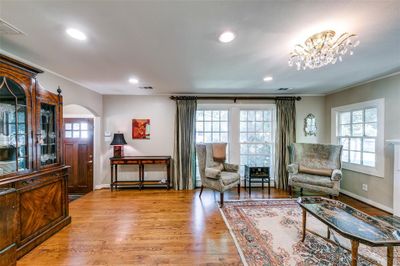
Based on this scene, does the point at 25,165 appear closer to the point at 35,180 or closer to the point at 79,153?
the point at 35,180

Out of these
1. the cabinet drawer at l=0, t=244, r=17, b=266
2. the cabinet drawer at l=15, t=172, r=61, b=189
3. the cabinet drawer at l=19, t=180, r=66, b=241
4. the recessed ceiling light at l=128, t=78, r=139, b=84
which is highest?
the recessed ceiling light at l=128, t=78, r=139, b=84

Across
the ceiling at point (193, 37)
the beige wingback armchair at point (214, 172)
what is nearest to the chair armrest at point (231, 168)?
the beige wingback armchair at point (214, 172)

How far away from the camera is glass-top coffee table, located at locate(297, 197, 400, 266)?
5.16 ft

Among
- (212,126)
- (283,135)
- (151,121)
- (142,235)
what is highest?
(151,121)

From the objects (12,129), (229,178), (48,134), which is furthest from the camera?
(229,178)

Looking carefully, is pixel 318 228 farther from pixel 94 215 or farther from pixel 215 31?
pixel 94 215

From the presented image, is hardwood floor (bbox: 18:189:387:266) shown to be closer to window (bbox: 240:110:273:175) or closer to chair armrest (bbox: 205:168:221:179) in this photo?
chair armrest (bbox: 205:168:221:179)

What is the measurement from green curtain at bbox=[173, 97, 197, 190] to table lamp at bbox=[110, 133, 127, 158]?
132cm

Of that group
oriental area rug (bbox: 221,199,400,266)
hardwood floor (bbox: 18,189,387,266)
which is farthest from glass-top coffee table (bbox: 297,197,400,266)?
hardwood floor (bbox: 18,189,387,266)

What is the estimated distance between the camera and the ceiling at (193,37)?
1.45 metres

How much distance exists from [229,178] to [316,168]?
1.89 metres

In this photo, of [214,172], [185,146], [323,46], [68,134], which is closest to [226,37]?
[323,46]

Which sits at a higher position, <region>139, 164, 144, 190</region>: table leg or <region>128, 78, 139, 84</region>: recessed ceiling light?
<region>128, 78, 139, 84</region>: recessed ceiling light

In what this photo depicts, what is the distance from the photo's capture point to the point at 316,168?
3855 mm
